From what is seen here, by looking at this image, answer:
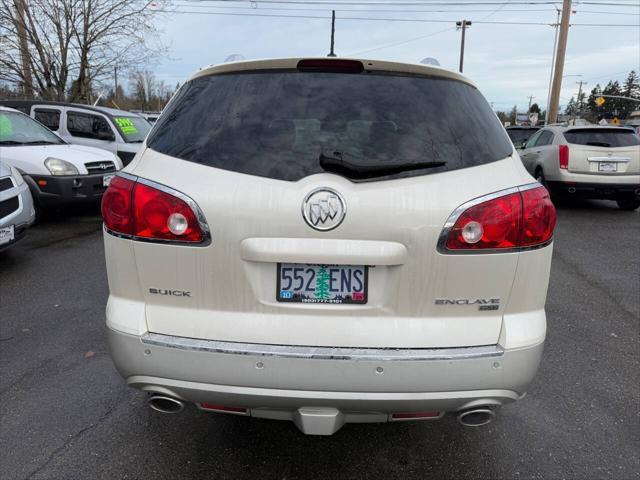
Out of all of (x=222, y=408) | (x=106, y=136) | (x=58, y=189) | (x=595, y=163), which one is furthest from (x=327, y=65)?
(x=106, y=136)

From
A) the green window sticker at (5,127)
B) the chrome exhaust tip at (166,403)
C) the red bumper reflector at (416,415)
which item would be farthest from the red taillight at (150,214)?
the green window sticker at (5,127)

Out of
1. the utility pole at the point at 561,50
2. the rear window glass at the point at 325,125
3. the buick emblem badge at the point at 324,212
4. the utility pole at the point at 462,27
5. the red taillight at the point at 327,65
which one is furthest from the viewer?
the utility pole at the point at 462,27

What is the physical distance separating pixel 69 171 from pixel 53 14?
1075 centimetres

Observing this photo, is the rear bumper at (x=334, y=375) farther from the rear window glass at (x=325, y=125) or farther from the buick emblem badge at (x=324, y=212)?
the rear window glass at (x=325, y=125)

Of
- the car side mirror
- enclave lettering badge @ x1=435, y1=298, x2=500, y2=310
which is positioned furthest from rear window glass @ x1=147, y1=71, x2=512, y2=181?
the car side mirror

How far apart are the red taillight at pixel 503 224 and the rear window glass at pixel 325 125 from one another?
198 mm

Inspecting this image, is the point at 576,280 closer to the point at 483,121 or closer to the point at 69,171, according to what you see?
the point at 483,121

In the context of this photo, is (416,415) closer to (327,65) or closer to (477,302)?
(477,302)

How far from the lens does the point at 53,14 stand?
15.2m

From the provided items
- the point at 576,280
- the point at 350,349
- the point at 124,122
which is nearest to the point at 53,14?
the point at 124,122

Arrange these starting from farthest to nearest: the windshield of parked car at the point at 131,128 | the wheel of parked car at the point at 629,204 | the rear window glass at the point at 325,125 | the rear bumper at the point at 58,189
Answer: the windshield of parked car at the point at 131,128 → the wheel of parked car at the point at 629,204 → the rear bumper at the point at 58,189 → the rear window glass at the point at 325,125

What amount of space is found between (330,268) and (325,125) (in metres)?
0.58

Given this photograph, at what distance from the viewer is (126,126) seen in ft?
34.9

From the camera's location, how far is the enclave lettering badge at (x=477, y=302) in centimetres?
190
